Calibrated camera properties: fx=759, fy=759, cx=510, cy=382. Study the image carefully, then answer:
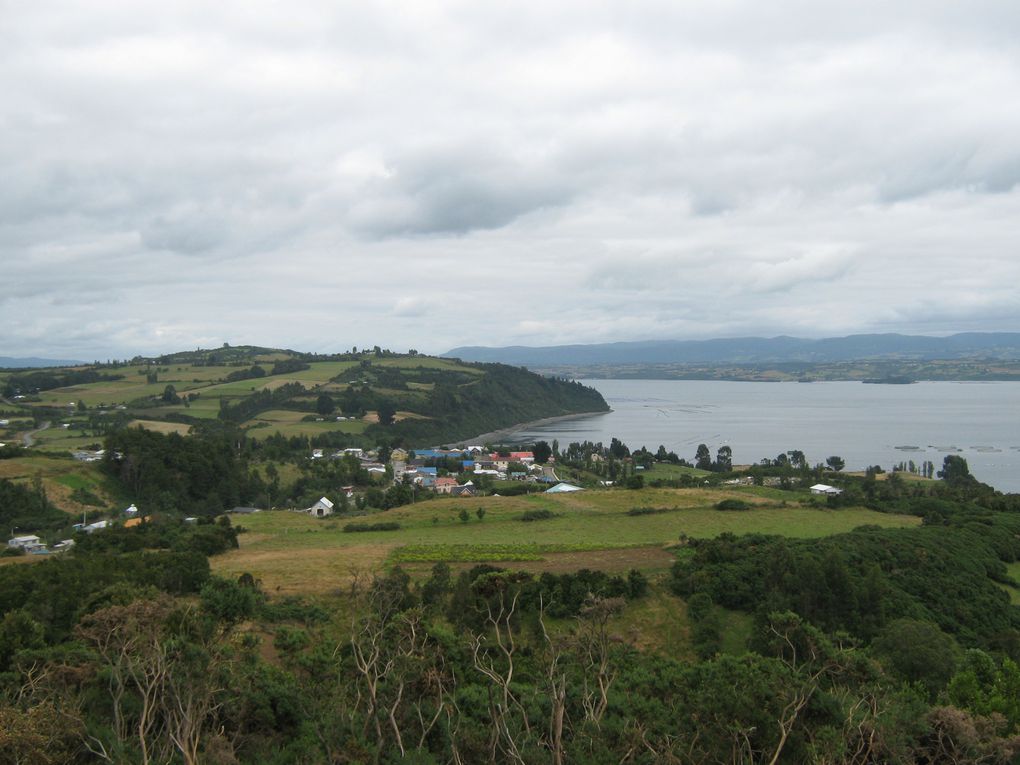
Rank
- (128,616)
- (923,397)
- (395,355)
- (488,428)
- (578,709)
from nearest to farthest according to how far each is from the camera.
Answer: (128,616), (578,709), (488,428), (395,355), (923,397)

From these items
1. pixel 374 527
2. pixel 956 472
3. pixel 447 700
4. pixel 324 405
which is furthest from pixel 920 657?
pixel 324 405

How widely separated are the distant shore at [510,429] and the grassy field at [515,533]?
5953cm

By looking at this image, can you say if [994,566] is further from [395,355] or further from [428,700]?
[395,355]

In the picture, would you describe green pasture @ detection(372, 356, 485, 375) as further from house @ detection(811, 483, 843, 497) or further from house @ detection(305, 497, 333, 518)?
house @ detection(811, 483, 843, 497)

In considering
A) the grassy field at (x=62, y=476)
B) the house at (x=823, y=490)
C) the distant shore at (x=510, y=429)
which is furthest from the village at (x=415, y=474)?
the distant shore at (x=510, y=429)

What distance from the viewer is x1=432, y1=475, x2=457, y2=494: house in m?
55.2

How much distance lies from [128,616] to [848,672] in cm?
1090

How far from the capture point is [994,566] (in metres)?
28.5

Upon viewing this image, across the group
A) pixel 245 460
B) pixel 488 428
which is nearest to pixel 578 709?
pixel 245 460

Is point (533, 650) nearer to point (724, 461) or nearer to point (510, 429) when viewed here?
point (724, 461)

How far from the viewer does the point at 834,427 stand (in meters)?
109

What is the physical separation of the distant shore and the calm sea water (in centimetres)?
239

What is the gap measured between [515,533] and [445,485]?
24.5 metres

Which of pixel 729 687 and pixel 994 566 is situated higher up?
pixel 729 687
